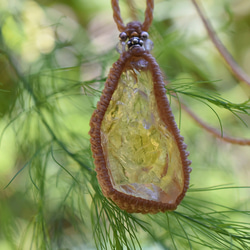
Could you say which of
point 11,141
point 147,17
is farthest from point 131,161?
point 11,141

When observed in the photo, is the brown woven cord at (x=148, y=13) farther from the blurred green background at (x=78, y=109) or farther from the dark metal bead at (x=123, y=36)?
the blurred green background at (x=78, y=109)

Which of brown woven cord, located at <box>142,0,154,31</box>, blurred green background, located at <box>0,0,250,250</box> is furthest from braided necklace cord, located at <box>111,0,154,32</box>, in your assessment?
blurred green background, located at <box>0,0,250,250</box>

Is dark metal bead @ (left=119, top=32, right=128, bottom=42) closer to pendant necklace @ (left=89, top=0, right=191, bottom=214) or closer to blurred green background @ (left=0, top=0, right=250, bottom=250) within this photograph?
pendant necklace @ (left=89, top=0, right=191, bottom=214)

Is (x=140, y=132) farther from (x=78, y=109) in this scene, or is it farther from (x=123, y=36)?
(x=78, y=109)

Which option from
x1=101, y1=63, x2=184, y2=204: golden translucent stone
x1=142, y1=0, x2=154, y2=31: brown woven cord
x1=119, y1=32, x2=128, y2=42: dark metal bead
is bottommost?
x1=101, y1=63, x2=184, y2=204: golden translucent stone

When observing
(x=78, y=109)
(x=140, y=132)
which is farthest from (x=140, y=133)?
(x=78, y=109)

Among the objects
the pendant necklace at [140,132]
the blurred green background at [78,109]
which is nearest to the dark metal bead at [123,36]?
the pendant necklace at [140,132]

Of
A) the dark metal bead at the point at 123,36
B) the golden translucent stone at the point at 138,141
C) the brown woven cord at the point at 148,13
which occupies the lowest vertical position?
the golden translucent stone at the point at 138,141

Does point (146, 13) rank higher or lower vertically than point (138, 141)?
higher

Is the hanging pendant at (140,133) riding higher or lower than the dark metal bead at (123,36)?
lower
